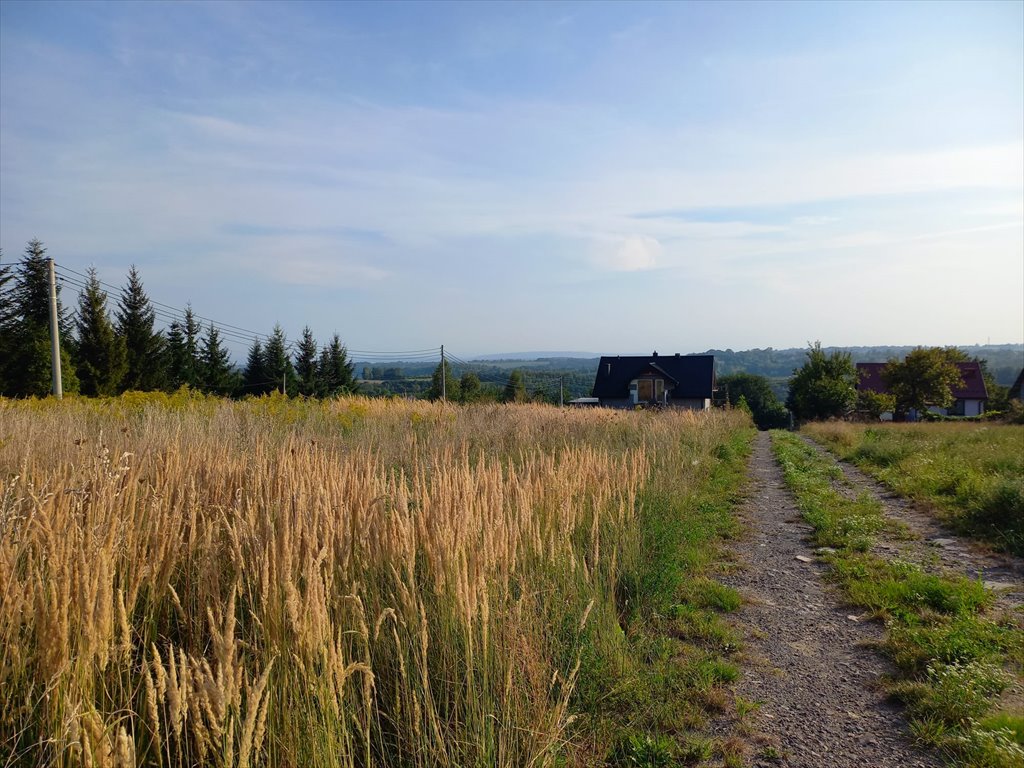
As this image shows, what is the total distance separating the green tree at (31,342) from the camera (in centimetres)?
3155

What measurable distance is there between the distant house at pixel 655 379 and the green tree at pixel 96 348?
3440 centimetres

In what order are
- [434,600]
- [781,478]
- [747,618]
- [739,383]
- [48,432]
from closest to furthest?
[434,600] → [747,618] → [48,432] → [781,478] → [739,383]

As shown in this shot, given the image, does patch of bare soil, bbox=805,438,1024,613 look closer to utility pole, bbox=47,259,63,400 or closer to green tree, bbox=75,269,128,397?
utility pole, bbox=47,259,63,400

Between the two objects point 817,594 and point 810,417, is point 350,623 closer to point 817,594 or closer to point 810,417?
point 817,594

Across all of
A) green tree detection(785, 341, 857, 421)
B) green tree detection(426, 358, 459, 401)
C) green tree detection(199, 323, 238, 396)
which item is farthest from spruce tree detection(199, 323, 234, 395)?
green tree detection(785, 341, 857, 421)

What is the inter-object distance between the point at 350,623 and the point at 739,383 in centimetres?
7720

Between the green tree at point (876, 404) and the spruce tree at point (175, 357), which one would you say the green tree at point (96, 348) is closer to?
the spruce tree at point (175, 357)

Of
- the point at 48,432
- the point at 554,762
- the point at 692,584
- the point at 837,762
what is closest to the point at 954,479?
the point at 692,584

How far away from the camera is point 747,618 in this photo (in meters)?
4.86

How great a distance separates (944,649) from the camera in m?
4.05

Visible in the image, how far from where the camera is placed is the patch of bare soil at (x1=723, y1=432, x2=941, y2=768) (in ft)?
10.2

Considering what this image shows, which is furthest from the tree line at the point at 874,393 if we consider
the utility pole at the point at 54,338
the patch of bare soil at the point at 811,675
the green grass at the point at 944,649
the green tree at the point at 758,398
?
the utility pole at the point at 54,338

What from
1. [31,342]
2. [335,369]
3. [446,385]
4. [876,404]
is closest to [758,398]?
[876,404]

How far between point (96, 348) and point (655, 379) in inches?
1520
